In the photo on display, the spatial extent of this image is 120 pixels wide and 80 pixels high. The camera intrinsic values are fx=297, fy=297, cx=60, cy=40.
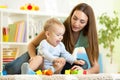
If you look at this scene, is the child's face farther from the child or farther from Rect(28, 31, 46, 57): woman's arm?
Rect(28, 31, 46, 57): woman's arm

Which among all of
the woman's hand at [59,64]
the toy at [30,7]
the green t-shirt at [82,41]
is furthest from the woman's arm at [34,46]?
the toy at [30,7]

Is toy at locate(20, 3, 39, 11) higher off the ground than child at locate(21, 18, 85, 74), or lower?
higher

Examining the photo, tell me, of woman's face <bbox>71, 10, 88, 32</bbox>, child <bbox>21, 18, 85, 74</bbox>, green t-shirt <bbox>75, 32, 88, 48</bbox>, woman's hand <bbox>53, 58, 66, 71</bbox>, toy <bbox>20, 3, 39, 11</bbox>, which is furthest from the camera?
toy <bbox>20, 3, 39, 11</bbox>

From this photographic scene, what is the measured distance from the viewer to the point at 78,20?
2285 mm

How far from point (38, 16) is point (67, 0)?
21.8 inches

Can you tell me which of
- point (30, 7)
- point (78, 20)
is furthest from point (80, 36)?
point (30, 7)

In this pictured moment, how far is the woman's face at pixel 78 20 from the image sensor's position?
2283 mm

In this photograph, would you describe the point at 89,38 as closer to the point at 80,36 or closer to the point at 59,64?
the point at 80,36

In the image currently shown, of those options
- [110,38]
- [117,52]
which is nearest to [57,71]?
[110,38]

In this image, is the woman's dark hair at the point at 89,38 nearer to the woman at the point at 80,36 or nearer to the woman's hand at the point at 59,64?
the woman at the point at 80,36

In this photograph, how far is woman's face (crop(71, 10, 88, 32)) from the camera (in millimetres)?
2283

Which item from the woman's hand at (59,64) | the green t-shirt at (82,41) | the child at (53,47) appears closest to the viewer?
the woman's hand at (59,64)

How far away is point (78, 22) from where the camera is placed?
89.0 inches

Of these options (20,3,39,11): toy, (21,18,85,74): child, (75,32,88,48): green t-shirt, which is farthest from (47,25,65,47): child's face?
(20,3,39,11): toy
